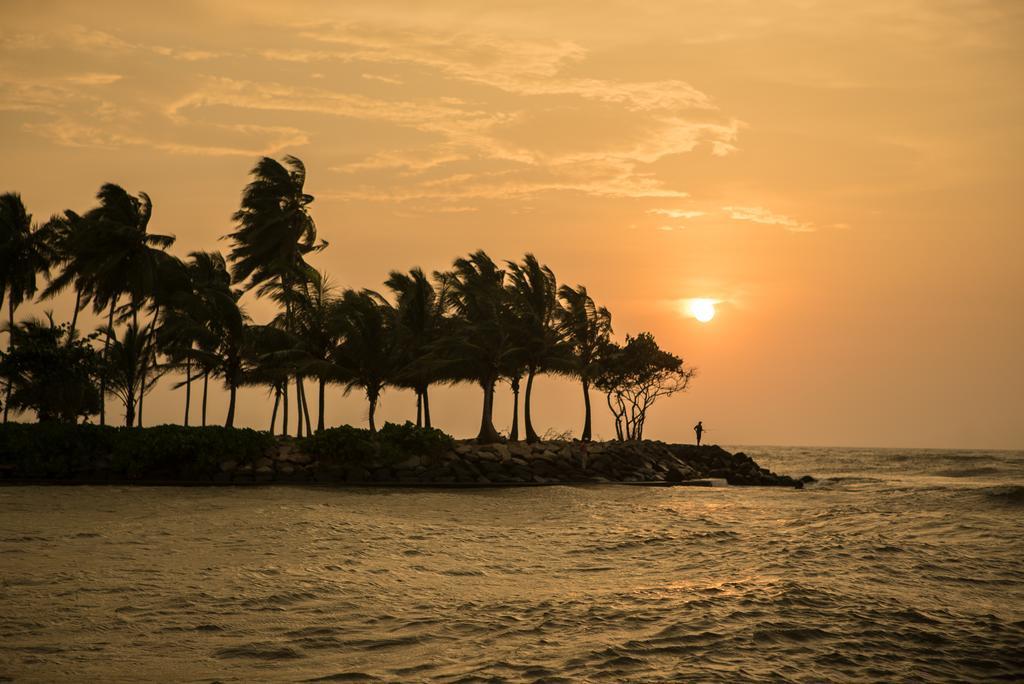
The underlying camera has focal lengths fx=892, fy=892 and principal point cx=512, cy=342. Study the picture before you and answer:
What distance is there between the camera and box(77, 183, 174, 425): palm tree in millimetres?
39438

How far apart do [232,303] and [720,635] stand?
35.0 m

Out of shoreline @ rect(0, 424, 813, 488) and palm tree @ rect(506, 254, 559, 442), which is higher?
palm tree @ rect(506, 254, 559, 442)

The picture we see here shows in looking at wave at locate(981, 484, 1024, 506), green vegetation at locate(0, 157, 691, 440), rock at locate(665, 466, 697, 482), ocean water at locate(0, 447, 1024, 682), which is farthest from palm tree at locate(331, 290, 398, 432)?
wave at locate(981, 484, 1024, 506)

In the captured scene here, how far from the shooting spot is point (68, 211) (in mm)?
43969

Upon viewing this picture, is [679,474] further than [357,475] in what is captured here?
Yes

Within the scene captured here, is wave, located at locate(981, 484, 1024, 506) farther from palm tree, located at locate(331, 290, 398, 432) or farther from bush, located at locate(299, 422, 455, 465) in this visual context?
palm tree, located at locate(331, 290, 398, 432)

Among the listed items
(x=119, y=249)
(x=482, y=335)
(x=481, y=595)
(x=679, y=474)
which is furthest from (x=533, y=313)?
(x=481, y=595)

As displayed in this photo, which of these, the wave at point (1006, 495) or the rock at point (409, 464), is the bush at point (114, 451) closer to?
the rock at point (409, 464)

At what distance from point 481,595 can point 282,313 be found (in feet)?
109

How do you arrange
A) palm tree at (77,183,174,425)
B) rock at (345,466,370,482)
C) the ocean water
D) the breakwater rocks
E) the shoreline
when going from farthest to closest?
palm tree at (77,183,174,425), rock at (345,466,370,482), the breakwater rocks, the shoreline, the ocean water

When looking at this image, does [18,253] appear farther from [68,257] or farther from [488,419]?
[488,419]

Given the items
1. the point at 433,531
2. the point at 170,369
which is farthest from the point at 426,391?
the point at 433,531

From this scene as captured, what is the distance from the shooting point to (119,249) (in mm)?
39906

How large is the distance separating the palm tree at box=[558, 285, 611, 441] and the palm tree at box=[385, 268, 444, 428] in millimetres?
6306
